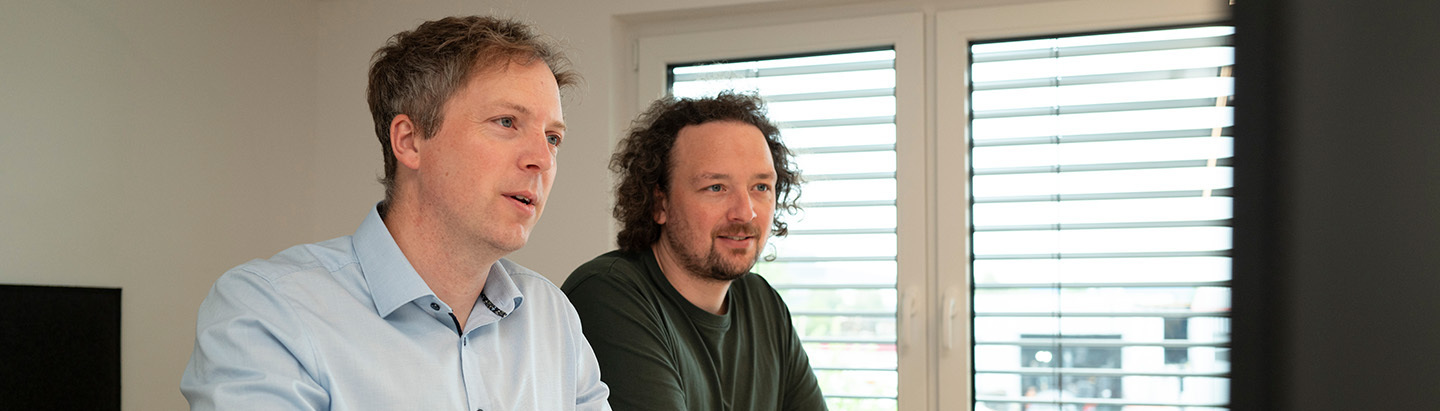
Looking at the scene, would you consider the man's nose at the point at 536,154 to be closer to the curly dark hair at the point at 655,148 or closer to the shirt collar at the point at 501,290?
the shirt collar at the point at 501,290

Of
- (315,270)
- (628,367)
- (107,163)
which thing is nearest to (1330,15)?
(315,270)

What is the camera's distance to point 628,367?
1.54m

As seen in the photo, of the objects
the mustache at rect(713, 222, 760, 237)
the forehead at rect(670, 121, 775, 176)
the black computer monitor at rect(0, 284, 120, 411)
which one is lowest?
the black computer monitor at rect(0, 284, 120, 411)

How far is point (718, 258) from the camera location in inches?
71.4

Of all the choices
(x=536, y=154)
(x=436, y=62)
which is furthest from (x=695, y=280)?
(x=436, y=62)

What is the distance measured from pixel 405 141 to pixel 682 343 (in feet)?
1.96

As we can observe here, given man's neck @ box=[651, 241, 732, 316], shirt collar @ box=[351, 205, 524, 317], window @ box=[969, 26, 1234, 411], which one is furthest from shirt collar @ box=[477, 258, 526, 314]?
window @ box=[969, 26, 1234, 411]

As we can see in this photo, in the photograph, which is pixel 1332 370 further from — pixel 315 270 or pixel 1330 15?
pixel 315 270

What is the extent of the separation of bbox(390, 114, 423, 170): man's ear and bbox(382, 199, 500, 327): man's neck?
6cm

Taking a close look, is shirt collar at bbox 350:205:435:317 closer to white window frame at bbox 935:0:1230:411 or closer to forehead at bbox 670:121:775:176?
forehead at bbox 670:121:775:176

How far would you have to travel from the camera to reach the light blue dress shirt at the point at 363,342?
3.45 feet

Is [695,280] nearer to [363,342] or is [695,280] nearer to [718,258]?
[718,258]

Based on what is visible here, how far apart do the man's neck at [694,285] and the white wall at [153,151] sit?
150cm

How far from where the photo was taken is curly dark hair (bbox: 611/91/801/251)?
1940 millimetres
